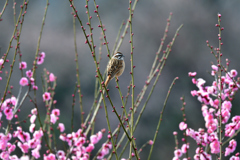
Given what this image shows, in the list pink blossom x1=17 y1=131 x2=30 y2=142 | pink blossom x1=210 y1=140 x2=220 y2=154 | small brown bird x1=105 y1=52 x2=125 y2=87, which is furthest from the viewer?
pink blossom x1=17 y1=131 x2=30 y2=142

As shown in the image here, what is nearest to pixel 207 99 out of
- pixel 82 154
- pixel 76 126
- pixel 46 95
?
pixel 82 154

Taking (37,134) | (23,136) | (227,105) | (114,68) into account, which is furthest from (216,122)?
(23,136)

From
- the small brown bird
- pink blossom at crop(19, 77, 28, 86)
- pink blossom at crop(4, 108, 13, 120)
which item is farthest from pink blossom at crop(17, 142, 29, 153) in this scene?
the small brown bird

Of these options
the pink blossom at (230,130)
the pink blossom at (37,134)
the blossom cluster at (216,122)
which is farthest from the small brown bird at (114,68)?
the pink blossom at (230,130)

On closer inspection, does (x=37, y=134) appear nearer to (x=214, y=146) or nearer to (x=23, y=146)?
(x=23, y=146)

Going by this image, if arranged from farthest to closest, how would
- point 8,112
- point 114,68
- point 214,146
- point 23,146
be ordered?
1. point 23,146
2. point 8,112
3. point 214,146
4. point 114,68

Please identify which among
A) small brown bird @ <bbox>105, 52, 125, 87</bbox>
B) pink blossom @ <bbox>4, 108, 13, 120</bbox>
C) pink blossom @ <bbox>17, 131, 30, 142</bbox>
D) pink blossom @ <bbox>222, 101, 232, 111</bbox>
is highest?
small brown bird @ <bbox>105, 52, 125, 87</bbox>

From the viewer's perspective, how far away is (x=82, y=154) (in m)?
2.68

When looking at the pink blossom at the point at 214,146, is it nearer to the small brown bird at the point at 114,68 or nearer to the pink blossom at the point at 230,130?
the pink blossom at the point at 230,130

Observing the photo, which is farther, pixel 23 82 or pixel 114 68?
pixel 23 82

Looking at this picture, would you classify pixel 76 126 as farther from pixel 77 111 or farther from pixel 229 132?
pixel 229 132

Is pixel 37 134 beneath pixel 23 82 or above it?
beneath

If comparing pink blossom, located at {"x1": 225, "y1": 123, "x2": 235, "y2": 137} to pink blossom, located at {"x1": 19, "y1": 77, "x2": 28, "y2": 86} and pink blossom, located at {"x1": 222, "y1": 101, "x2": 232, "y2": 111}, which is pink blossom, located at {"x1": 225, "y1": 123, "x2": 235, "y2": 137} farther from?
pink blossom, located at {"x1": 19, "y1": 77, "x2": 28, "y2": 86}

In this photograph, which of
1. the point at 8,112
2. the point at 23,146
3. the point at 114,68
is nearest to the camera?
the point at 114,68
